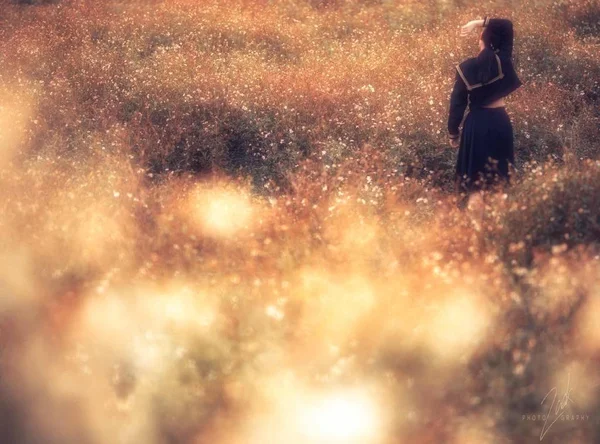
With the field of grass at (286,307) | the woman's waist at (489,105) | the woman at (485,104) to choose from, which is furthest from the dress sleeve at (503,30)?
the field of grass at (286,307)

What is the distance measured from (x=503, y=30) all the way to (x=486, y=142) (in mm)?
1107

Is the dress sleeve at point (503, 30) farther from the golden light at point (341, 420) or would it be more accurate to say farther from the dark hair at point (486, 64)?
the golden light at point (341, 420)

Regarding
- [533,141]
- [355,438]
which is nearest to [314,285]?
[355,438]

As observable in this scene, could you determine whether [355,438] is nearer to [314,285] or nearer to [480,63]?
[314,285]

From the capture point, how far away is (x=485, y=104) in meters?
5.79

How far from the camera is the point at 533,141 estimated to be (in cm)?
778

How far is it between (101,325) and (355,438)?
5.33 ft

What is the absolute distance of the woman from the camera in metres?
5.54

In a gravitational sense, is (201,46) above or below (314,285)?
above

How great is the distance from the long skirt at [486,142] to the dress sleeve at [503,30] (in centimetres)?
60
